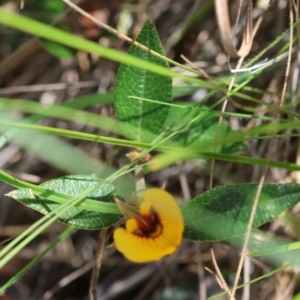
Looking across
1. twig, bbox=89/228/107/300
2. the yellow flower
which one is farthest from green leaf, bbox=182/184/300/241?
twig, bbox=89/228/107/300

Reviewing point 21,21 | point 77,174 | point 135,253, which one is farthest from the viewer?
point 77,174

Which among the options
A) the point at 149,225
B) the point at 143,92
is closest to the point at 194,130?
the point at 143,92

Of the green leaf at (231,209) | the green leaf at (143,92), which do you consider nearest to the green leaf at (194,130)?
the green leaf at (143,92)

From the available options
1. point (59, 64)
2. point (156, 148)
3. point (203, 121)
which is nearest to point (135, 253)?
point (156, 148)

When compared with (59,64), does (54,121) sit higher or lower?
lower

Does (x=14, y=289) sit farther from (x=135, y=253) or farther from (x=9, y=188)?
(x=135, y=253)

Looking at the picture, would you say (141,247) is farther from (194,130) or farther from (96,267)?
(194,130)
